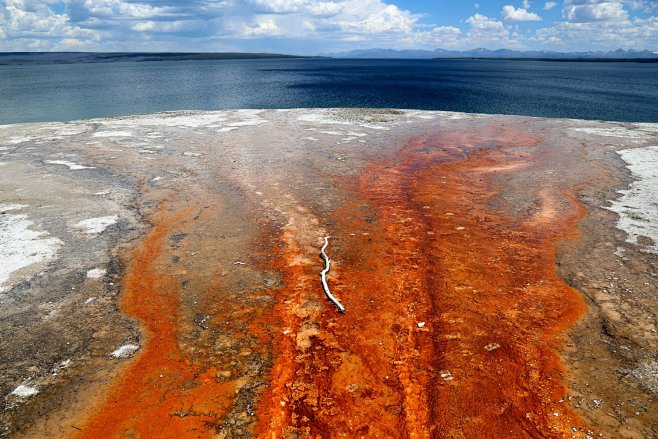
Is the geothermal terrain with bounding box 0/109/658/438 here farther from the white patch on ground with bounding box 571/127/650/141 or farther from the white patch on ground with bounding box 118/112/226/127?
the white patch on ground with bounding box 118/112/226/127

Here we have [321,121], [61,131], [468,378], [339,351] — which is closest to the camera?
[468,378]

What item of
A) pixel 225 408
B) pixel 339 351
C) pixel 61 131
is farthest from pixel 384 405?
pixel 61 131

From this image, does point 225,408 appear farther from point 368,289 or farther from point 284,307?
point 368,289

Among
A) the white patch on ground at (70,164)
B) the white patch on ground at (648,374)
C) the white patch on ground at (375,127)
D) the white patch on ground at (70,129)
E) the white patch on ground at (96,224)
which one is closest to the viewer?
the white patch on ground at (648,374)

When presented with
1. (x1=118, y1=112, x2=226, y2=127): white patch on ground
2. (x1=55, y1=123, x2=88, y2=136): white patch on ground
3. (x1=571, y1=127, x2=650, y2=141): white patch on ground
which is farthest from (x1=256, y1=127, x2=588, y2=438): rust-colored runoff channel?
(x1=55, y1=123, x2=88, y2=136): white patch on ground

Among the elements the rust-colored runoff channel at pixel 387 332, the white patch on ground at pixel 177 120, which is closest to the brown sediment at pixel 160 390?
the rust-colored runoff channel at pixel 387 332

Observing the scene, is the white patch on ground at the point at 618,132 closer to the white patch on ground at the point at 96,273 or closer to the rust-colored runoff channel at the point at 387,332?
the rust-colored runoff channel at the point at 387,332
